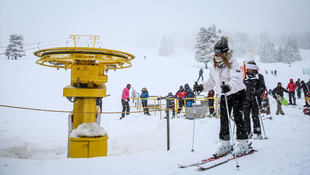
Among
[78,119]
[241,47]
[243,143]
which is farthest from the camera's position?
[241,47]

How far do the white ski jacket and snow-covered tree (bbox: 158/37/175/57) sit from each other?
78172mm

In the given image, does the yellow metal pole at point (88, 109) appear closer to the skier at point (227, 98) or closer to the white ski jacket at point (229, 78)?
the white ski jacket at point (229, 78)

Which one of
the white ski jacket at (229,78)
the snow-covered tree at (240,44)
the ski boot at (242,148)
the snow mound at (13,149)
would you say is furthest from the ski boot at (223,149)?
the snow-covered tree at (240,44)

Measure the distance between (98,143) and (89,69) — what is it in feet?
5.15

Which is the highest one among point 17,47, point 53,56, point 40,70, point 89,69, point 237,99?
point 17,47

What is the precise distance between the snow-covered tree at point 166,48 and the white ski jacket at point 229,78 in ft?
A: 256

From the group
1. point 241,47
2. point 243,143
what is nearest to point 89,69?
point 243,143

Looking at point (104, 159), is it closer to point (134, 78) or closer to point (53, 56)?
point (53, 56)

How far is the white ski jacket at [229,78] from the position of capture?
3.19 metres

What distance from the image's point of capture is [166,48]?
81125 millimetres

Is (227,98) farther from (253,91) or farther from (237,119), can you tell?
(253,91)

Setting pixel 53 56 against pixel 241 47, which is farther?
pixel 241 47

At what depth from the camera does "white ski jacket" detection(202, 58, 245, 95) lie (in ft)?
10.5

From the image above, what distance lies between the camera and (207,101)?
12.2 meters
